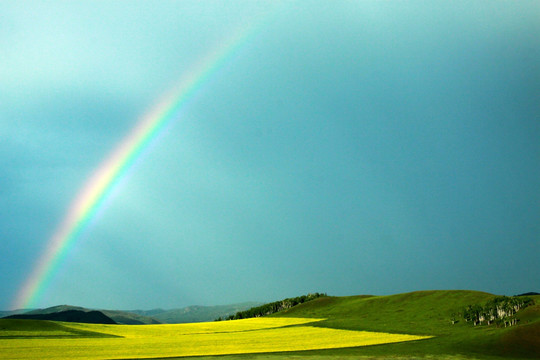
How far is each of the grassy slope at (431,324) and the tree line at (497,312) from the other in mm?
2516

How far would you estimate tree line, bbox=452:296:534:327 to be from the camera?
7969 centimetres

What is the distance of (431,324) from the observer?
88500mm

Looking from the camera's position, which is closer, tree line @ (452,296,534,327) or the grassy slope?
the grassy slope

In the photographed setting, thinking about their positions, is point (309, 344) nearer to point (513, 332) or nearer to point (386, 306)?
point (513, 332)

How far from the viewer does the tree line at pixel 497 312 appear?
79688 millimetres

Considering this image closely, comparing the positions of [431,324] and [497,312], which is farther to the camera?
[431,324]

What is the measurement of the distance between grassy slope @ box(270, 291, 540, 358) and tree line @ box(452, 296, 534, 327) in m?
2.52

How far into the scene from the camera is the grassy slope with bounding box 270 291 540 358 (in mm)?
49656

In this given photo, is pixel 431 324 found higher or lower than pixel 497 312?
lower

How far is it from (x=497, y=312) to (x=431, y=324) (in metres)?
13.7

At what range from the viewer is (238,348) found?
180 ft

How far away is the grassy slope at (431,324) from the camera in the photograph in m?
49.7

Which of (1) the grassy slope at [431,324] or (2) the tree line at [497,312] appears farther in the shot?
(2) the tree line at [497,312]

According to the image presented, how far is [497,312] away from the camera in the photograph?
8644 cm
